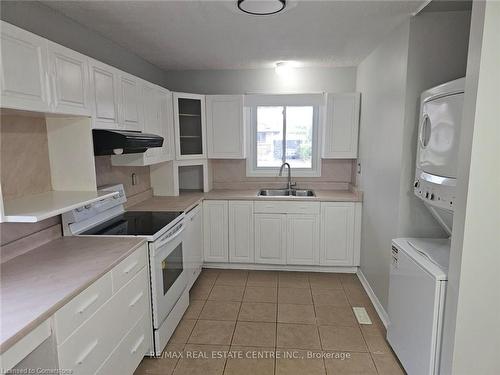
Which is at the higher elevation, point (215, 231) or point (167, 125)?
point (167, 125)

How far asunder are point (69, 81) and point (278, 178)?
271 centimetres

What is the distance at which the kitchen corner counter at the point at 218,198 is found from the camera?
117 inches

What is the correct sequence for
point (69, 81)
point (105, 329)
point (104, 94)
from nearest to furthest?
point (105, 329) < point (69, 81) < point (104, 94)

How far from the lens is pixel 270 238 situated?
356cm

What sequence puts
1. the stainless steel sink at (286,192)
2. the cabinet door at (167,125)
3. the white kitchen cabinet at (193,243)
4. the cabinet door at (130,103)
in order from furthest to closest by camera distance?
the stainless steel sink at (286,192), the cabinet door at (167,125), the white kitchen cabinet at (193,243), the cabinet door at (130,103)

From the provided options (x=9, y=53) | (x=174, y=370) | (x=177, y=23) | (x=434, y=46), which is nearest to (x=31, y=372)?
(x=174, y=370)

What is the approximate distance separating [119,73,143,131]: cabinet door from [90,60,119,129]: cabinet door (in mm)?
87

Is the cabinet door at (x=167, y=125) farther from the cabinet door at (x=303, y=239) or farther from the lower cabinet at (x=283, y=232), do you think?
the cabinet door at (x=303, y=239)

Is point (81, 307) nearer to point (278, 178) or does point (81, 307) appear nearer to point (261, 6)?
point (261, 6)

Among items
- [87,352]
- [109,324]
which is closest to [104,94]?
[109,324]

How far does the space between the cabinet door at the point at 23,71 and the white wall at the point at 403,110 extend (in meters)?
2.26

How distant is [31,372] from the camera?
129 centimetres

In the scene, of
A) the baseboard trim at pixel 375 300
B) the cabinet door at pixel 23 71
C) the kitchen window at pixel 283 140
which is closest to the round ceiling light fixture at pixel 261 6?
the cabinet door at pixel 23 71

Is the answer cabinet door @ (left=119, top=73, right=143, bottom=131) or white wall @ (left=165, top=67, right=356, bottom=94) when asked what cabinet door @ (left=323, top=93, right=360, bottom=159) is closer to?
white wall @ (left=165, top=67, right=356, bottom=94)
